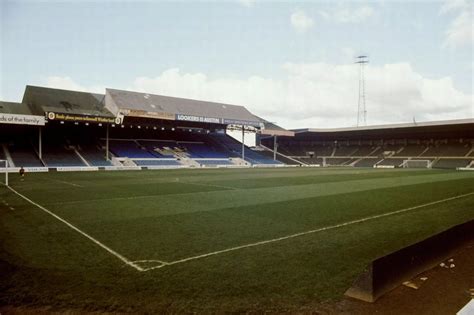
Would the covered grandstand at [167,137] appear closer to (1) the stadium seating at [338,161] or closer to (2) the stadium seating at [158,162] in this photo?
(2) the stadium seating at [158,162]

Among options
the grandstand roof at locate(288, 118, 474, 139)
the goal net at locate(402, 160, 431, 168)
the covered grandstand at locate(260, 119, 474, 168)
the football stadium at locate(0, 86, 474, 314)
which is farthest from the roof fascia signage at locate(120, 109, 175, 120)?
the goal net at locate(402, 160, 431, 168)

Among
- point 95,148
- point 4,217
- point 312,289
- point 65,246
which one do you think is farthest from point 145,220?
point 95,148

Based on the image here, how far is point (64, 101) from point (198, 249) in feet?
140

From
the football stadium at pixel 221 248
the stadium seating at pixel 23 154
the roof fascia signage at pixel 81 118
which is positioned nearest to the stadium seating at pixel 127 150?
the roof fascia signage at pixel 81 118

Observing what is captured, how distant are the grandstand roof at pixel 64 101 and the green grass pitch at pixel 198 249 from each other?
28654 mm

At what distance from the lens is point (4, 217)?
11812 mm

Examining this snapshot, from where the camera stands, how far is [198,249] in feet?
25.6

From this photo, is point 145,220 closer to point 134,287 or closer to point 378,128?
point 134,287

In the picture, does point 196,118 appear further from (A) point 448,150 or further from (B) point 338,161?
(A) point 448,150

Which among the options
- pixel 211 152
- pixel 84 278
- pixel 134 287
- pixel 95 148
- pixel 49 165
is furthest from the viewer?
pixel 211 152

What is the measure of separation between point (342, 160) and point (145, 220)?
A: 6273 centimetres

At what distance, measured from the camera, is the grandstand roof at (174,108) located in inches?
1735

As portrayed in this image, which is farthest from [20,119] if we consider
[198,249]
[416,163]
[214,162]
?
[416,163]

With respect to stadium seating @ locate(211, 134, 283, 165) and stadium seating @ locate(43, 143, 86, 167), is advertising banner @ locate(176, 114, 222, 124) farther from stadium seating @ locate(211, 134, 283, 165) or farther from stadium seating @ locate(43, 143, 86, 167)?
stadium seating @ locate(43, 143, 86, 167)
